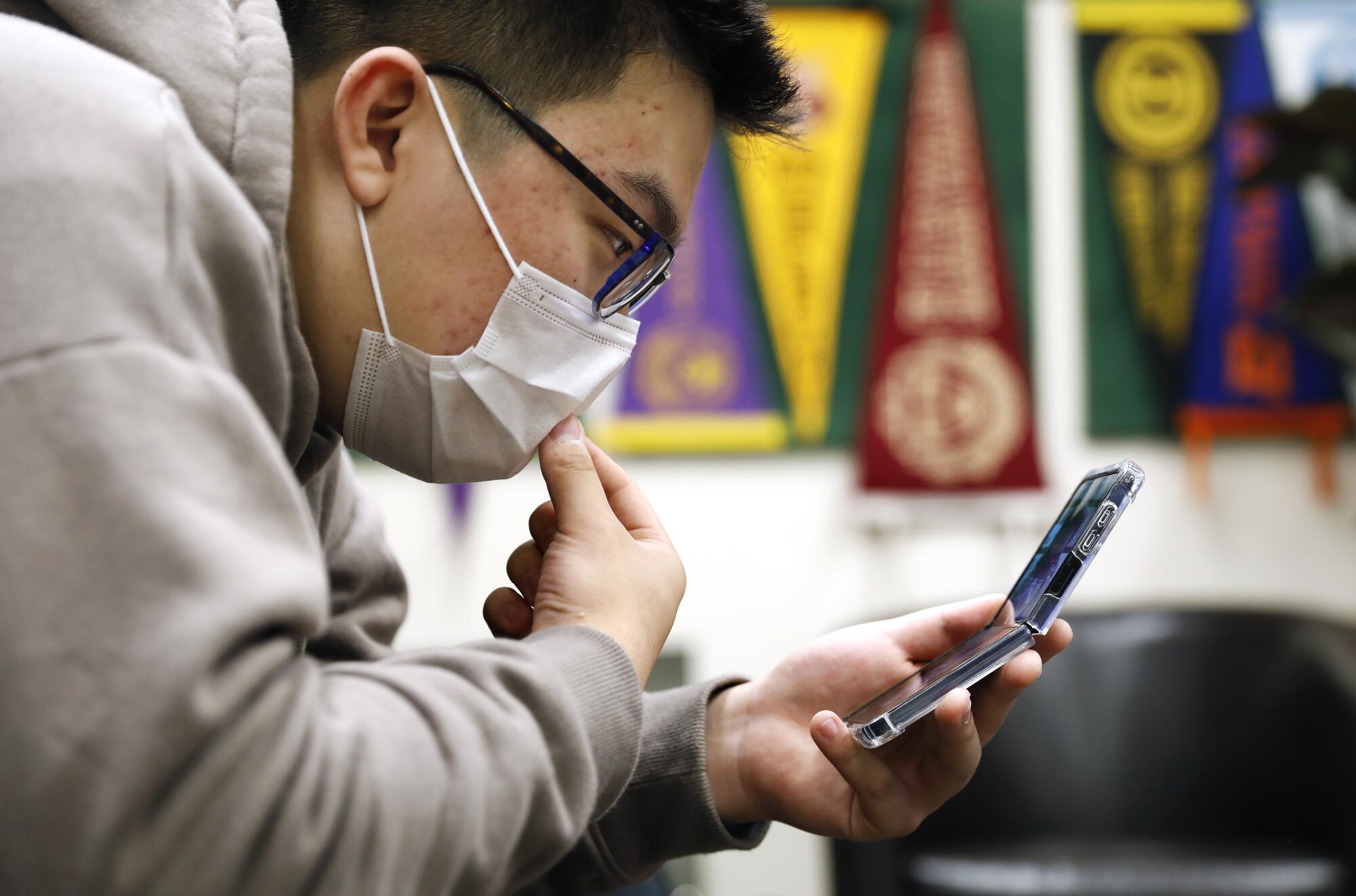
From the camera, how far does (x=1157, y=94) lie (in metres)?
2.64

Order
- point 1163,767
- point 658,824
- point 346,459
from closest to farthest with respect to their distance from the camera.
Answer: point 658,824, point 346,459, point 1163,767

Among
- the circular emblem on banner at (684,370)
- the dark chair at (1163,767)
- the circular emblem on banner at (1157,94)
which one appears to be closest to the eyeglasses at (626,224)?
the dark chair at (1163,767)

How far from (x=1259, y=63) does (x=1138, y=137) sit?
0.34 metres

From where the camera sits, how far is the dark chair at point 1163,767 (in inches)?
76.6

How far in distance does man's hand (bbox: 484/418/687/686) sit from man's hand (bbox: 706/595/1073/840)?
0.58 feet

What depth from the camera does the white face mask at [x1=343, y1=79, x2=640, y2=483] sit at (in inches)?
33.1

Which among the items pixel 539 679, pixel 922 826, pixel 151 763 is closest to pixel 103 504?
pixel 151 763

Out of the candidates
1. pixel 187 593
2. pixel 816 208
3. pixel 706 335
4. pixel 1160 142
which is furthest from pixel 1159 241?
pixel 187 593

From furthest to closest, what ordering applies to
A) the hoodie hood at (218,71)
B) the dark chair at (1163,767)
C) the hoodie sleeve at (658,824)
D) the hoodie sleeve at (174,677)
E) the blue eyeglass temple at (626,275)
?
the dark chair at (1163,767) < the hoodie sleeve at (658,824) < the blue eyeglass temple at (626,275) < the hoodie hood at (218,71) < the hoodie sleeve at (174,677)

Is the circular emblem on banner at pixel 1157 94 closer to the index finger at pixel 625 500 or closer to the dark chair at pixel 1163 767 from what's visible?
the dark chair at pixel 1163 767

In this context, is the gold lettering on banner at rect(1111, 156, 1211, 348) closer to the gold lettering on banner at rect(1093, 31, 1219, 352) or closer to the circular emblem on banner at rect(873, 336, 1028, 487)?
the gold lettering on banner at rect(1093, 31, 1219, 352)

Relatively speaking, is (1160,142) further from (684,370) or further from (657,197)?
(657,197)

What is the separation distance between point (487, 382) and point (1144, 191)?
7.23 ft

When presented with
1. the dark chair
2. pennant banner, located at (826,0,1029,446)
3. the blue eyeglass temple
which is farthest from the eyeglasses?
pennant banner, located at (826,0,1029,446)
